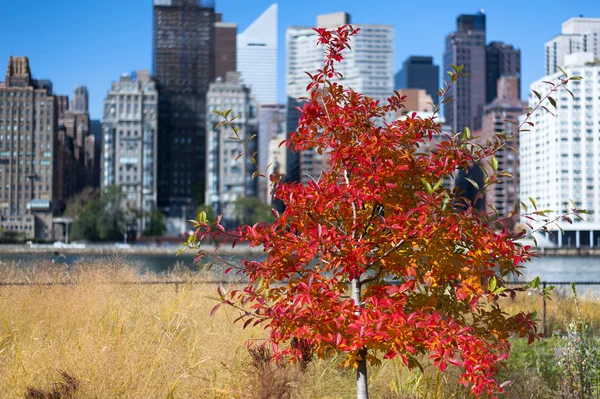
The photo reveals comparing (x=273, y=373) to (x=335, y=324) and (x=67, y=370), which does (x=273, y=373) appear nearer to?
(x=335, y=324)

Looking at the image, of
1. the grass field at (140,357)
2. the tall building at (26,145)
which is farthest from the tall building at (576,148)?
the grass field at (140,357)

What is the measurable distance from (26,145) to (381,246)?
184270mm

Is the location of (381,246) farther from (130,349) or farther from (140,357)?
(130,349)

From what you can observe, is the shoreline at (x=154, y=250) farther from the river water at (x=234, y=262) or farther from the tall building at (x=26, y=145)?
the tall building at (x=26, y=145)

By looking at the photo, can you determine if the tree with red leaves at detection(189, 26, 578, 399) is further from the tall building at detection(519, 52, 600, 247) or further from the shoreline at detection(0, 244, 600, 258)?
the tall building at detection(519, 52, 600, 247)

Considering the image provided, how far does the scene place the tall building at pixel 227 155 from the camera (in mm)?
169375

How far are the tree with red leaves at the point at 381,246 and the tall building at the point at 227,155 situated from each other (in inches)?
6215

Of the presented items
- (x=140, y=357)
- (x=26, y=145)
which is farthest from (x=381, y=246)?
(x=26, y=145)

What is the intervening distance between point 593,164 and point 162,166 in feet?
320

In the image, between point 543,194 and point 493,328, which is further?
point 543,194

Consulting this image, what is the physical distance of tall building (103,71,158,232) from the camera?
173250mm

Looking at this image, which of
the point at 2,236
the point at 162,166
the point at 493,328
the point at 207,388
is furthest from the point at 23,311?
the point at 162,166

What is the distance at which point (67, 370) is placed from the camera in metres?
7.71

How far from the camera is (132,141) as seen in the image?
579 ft
